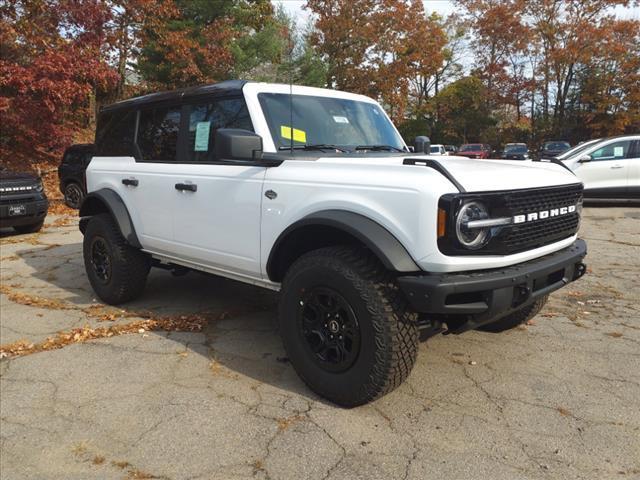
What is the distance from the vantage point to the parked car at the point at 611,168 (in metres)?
11.0

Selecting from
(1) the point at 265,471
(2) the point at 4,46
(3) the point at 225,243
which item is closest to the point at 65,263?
(3) the point at 225,243

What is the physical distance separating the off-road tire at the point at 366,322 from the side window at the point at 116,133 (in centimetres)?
268

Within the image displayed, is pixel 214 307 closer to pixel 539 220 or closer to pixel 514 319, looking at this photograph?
pixel 514 319

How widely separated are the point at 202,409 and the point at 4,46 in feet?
42.2

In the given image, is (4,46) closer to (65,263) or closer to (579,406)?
(65,263)

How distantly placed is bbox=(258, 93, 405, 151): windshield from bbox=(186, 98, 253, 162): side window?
0.17 metres

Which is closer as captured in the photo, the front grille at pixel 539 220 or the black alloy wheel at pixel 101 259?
the front grille at pixel 539 220

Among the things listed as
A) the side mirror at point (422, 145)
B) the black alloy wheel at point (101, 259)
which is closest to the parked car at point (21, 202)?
the black alloy wheel at point (101, 259)

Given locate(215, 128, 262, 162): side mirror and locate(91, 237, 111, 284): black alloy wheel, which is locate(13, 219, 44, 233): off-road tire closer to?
locate(91, 237, 111, 284): black alloy wheel

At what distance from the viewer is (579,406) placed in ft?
9.59

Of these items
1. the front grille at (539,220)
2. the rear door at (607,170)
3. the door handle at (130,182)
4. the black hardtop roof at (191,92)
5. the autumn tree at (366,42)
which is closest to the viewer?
the front grille at (539,220)

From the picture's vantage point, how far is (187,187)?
391cm

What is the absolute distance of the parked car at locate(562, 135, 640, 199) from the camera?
36.0 feet

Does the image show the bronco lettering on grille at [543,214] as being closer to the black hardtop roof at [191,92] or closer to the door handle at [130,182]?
the black hardtop roof at [191,92]
